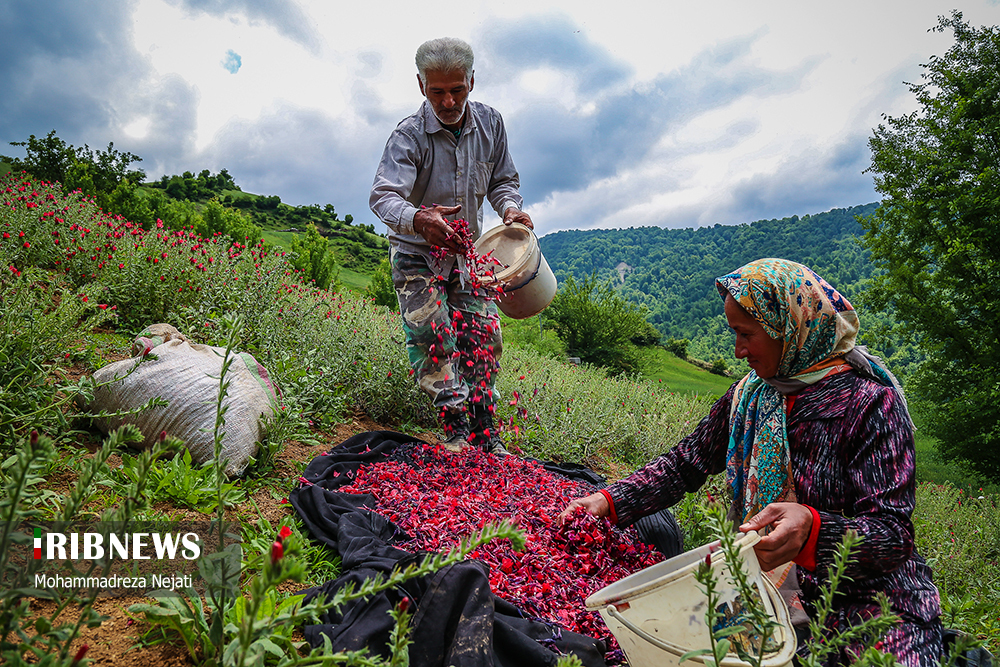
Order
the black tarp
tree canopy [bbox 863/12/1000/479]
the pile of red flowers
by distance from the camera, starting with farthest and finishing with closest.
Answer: tree canopy [bbox 863/12/1000/479] → the pile of red flowers → the black tarp

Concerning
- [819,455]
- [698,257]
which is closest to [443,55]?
[819,455]

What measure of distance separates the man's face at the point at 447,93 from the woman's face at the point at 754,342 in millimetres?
2041

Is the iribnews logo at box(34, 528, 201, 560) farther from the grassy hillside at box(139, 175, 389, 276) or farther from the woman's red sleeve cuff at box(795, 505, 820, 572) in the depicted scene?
the grassy hillside at box(139, 175, 389, 276)

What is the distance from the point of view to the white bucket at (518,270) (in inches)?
133

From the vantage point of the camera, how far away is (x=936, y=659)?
1.60 m

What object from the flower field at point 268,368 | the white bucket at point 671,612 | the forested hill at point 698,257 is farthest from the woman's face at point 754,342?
the forested hill at point 698,257

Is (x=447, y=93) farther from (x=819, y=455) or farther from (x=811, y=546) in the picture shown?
(x=811, y=546)

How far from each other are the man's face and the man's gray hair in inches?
1.2

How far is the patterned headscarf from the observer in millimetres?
1858

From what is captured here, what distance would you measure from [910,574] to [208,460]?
2798 mm

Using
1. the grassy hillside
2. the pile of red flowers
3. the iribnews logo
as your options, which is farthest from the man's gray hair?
the grassy hillside

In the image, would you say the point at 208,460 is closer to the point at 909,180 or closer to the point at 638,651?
the point at 638,651

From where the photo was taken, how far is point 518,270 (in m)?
3.36

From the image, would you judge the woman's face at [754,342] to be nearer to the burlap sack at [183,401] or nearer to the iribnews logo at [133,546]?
the iribnews logo at [133,546]
